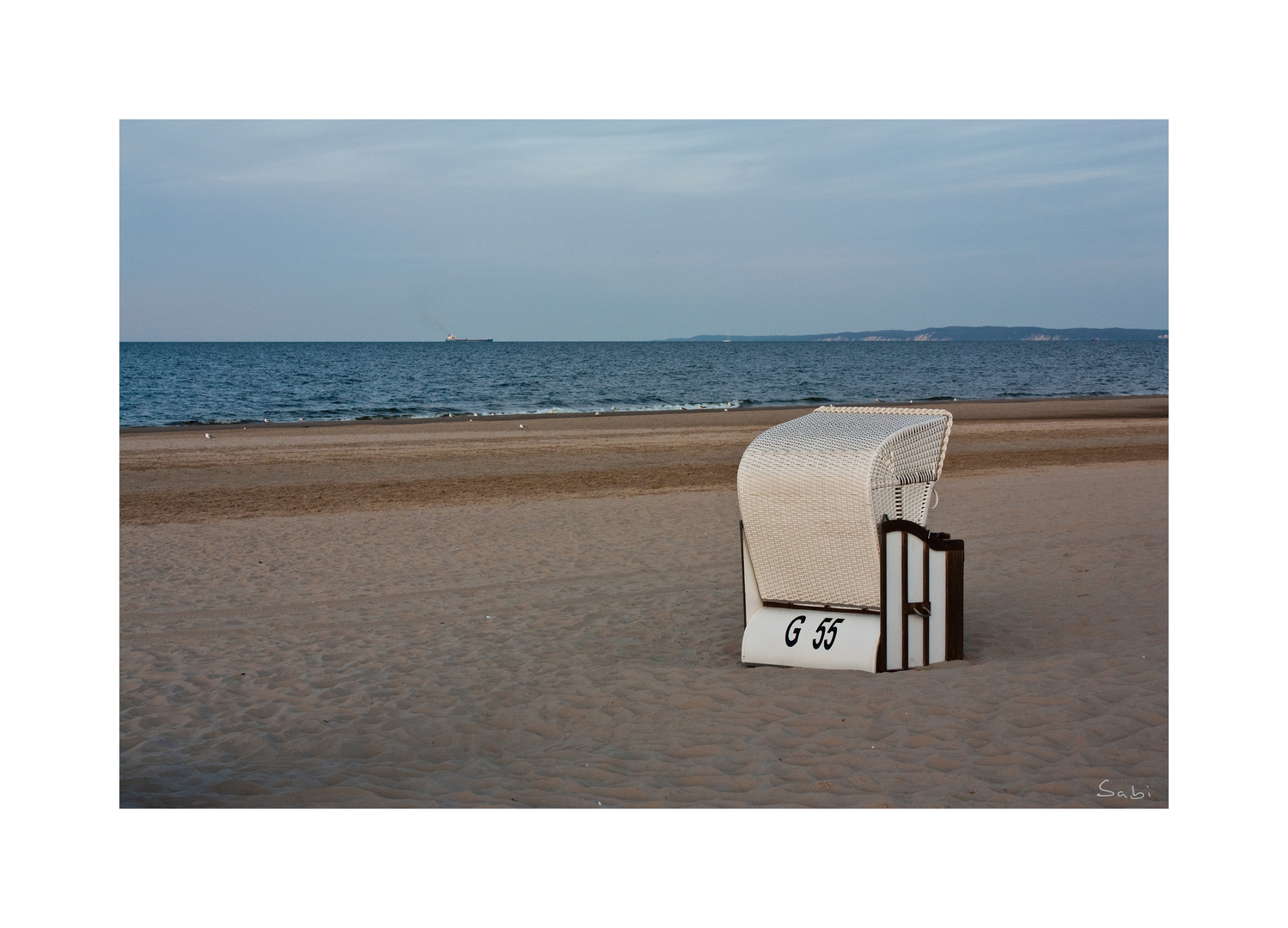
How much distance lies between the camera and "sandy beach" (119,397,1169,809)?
14.0 feet

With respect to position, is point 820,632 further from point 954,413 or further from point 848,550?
point 954,413

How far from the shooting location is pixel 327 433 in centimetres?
2386

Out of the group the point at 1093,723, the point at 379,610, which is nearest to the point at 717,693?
the point at 1093,723

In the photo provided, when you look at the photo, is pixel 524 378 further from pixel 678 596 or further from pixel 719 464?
pixel 678 596

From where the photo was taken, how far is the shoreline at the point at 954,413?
1059 inches

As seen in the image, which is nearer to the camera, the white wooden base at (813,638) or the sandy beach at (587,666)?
the sandy beach at (587,666)

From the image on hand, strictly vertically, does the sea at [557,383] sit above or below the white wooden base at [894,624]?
above

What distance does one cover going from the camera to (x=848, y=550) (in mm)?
5453

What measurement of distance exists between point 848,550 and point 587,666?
1.77 metres

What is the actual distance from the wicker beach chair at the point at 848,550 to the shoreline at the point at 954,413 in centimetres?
2246

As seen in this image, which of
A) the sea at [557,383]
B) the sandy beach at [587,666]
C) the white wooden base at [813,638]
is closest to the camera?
the sandy beach at [587,666]
